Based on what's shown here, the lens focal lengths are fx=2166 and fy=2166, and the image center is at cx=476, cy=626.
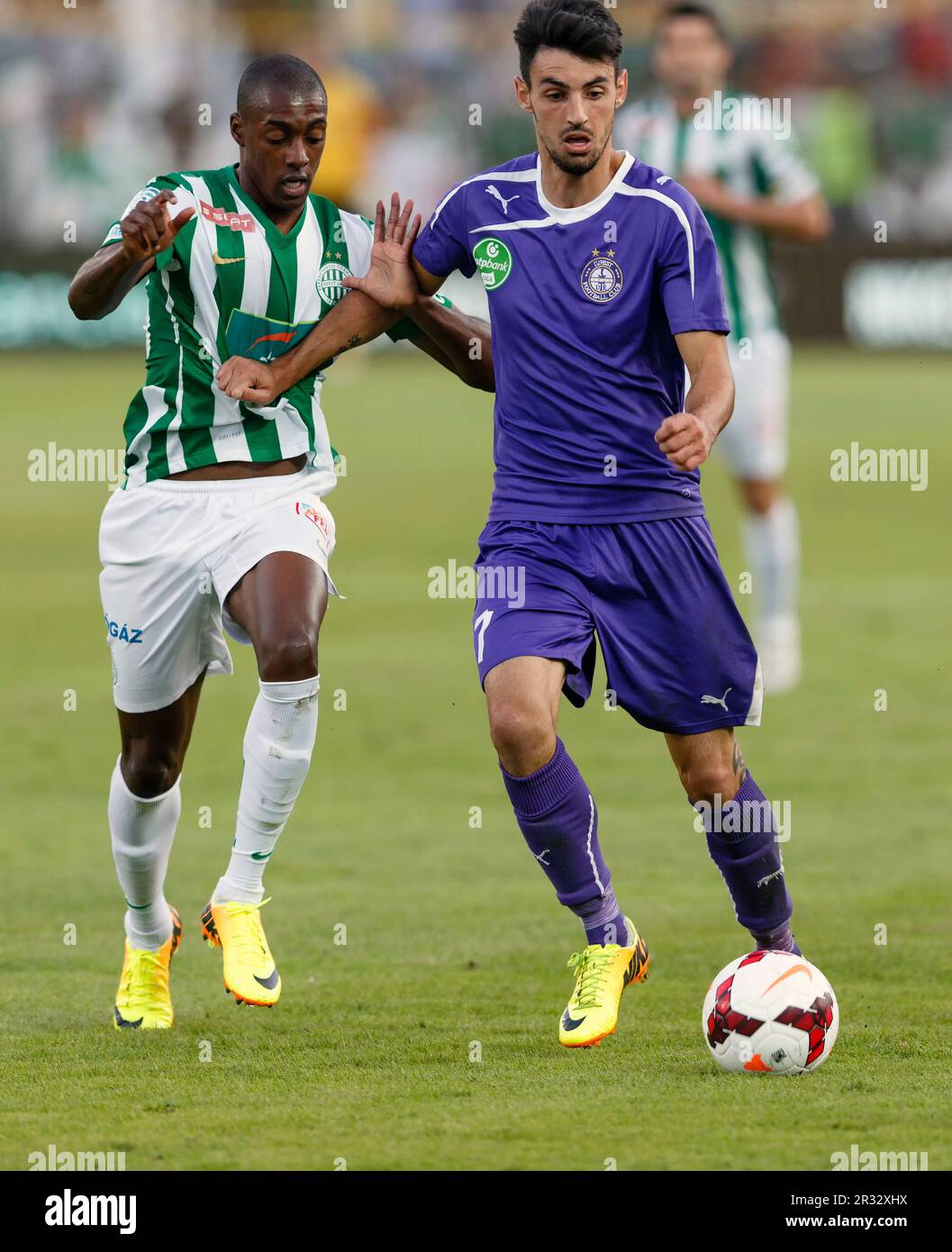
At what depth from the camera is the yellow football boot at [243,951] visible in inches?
215

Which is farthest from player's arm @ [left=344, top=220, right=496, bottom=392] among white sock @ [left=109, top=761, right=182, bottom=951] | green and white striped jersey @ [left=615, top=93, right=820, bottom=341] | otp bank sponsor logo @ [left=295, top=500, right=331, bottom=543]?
green and white striped jersey @ [left=615, top=93, right=820, bottom=341]

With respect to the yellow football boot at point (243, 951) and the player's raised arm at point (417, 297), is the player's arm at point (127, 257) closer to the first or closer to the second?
the player's raised arm at point (417, 297)

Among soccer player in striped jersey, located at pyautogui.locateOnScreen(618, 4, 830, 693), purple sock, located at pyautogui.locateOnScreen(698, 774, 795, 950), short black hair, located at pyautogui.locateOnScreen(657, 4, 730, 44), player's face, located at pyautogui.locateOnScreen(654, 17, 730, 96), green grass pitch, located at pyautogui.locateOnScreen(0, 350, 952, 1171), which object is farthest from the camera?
soccer player in striped jersey, located at pyautogui.locateOnScreen(618, 4, 830, 693)

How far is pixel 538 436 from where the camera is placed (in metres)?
5.48

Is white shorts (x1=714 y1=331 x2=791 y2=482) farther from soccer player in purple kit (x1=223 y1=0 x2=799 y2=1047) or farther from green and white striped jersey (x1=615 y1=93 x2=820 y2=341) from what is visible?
soccer player in purple kit (x1=223 y1=0 x2=799 y2=1047)

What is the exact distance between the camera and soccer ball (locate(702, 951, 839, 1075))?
502cm

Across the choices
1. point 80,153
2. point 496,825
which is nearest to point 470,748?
point 496,825

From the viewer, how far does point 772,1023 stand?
16.4 ft

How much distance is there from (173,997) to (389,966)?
0.68 metres

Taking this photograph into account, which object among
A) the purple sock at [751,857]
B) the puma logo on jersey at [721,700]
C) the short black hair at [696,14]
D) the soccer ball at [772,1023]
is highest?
the short black hair at [696,14]

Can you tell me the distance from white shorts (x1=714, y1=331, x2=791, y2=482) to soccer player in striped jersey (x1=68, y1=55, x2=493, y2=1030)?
594cm

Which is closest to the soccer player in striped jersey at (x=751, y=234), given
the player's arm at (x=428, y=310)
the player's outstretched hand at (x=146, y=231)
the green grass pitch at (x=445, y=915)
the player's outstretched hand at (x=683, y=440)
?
the green grass pitch at (x=445, y=915)

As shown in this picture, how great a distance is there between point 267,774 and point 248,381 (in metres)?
1.02

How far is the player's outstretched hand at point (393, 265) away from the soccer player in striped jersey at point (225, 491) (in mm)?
10
